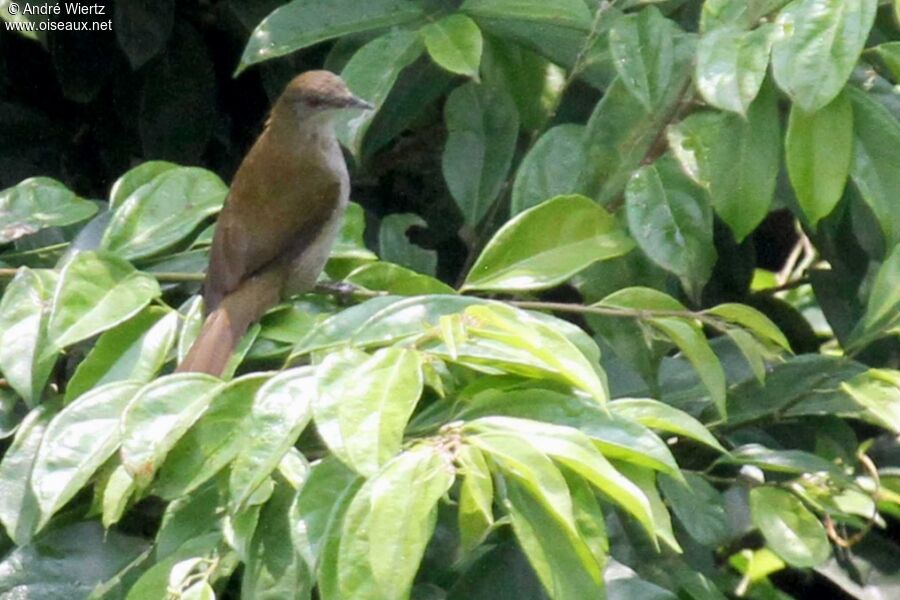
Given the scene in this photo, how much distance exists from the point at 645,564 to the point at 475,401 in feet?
1.78

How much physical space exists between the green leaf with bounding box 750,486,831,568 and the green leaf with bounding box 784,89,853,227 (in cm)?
41

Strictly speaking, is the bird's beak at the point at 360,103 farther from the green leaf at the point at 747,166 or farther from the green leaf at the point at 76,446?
the green leaf at the point at 76,446

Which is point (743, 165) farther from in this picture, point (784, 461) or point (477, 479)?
point (477, 479)

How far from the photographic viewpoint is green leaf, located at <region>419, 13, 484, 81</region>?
2.12 m

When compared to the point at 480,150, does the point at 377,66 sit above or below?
→ above

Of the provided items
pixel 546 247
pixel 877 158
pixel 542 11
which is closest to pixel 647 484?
pixel 546 247

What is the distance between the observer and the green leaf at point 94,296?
183 centimetres

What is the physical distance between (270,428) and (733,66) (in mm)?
802

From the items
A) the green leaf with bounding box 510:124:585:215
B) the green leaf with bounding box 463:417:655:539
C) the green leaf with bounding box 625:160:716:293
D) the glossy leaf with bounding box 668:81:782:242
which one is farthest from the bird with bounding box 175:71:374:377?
the green leaf with bounding box 463:417:655:539

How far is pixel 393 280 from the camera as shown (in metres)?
2.14

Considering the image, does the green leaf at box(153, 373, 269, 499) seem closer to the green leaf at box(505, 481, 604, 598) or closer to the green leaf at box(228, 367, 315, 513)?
the green leaf at box(228, 367, 315, 513)

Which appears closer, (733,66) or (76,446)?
(76,446)

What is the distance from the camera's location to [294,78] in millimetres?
3043

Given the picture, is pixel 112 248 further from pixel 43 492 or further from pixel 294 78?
pixel 294 78
